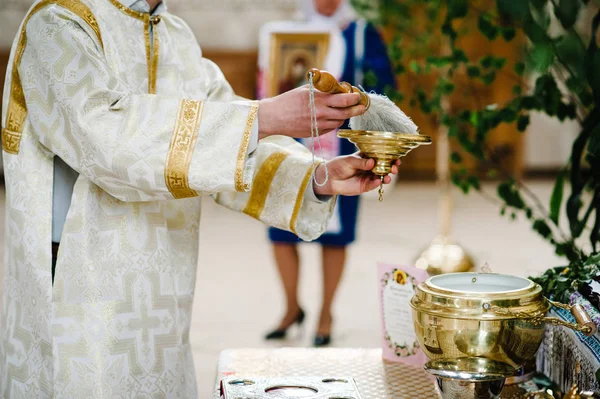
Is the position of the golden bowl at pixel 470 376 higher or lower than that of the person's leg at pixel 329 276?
higher

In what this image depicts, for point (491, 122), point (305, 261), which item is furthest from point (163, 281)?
point (305, 261)

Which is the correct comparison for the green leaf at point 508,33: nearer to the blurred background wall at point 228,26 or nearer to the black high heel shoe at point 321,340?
the black high heel shoe at point 321,340

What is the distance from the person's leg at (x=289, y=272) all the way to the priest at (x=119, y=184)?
233 centimetres

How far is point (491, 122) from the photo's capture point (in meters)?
2.13

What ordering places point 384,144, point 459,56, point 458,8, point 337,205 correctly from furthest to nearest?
point 337,205, point 459,56, point 458,8, point 384,144

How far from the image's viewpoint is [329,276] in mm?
4078

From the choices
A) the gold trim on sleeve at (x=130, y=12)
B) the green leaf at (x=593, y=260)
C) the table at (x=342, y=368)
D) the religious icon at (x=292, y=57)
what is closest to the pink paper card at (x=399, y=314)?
the table at (x=342, y=368)

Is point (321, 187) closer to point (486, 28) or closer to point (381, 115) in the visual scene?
point (381, 115)

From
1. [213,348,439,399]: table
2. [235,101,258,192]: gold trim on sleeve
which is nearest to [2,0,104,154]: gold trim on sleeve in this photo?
[235,101,258,192]: gold trim on sleeve

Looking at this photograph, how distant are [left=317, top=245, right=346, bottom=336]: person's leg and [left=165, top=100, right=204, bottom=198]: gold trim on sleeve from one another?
105 inches

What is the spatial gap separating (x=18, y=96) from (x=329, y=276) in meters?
2.70

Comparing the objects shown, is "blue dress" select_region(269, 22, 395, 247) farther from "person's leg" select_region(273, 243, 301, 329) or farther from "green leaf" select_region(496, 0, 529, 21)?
"green leaf" select_region(496, 0, 529, 21)

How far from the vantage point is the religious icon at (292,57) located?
407cm

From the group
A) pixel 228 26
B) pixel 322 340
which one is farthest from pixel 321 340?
Result: pixel 228 26
